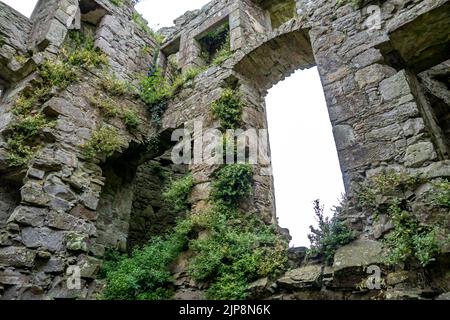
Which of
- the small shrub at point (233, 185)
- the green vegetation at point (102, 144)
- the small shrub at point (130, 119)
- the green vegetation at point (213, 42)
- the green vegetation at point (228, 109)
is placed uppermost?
the green vegetation at point (213, 42)

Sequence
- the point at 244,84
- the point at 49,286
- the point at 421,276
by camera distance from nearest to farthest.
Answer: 1. the point at 421,276
2. the point at 49,286
3. the point at 244,84

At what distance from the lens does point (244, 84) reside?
20.8 ft

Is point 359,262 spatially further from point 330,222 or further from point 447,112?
point 447,112

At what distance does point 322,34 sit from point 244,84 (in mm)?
1715

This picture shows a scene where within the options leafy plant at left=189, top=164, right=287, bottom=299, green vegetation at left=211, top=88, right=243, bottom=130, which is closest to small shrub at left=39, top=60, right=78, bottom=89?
green vegetation at left=211, top=88, right=243, bottom=130

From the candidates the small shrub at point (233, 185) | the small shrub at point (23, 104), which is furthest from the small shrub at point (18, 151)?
the small shrub at point (233, 185)

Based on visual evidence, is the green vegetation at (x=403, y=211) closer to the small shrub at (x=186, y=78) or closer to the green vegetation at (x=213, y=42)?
the small shrub at (x=186, y=78)

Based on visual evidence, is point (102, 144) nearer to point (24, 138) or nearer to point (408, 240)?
point (24, 138)

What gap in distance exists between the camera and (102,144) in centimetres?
580

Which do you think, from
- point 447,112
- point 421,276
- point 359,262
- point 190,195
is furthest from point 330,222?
point 447,112

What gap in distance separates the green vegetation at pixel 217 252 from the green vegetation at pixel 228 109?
0.96m

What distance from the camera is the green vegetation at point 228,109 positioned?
5.73 metres

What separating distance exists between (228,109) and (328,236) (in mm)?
2992

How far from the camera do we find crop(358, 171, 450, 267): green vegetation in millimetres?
2832
